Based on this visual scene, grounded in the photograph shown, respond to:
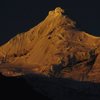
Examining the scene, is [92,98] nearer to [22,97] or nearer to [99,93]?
[99,93]

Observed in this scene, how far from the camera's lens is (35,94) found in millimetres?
48875

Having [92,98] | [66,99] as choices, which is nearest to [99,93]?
[92,98]

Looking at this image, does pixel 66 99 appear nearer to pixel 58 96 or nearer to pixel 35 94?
pixel 58 96

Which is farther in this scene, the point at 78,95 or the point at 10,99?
the point at 78,95

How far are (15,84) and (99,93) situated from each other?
261 ft

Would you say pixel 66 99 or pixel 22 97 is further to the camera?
pixel 66 99

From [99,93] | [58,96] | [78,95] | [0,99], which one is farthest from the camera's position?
[99,93]

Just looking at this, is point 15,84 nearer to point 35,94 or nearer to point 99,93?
point 35,94

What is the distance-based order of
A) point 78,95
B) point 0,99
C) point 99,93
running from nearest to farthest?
point 0,99 < point 78,95 < point 99,93

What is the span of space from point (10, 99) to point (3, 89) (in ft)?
4.19

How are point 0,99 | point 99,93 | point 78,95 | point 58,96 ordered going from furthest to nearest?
point 99,93 < point 78,95 < point 58,96 < point 0,99

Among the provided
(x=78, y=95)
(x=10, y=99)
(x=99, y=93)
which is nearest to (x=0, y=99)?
(x=10, y=99)

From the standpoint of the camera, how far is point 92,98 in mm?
110375

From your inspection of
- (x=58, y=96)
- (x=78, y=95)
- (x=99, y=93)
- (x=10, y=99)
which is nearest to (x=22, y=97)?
(x=10, y=99)
